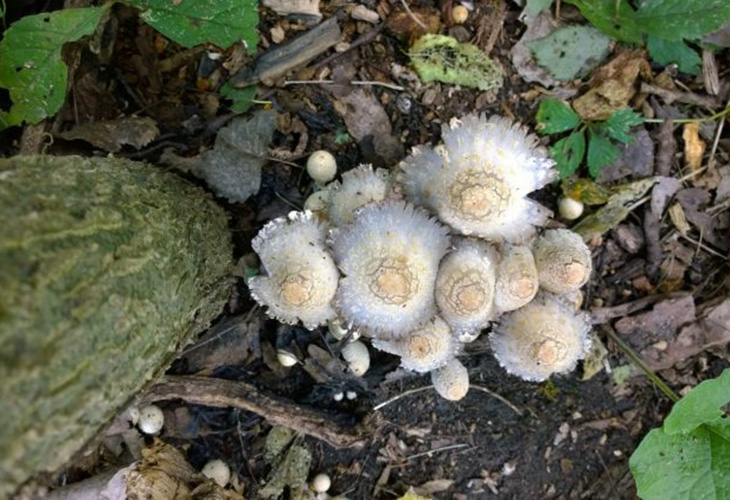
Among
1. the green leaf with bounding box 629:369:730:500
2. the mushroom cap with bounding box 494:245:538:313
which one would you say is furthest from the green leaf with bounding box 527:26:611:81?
the green leaf with bounding box 629:369:730:500

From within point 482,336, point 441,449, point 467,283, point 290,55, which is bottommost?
point 441,449

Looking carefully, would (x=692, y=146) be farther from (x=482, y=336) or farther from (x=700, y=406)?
(x=482, y=336)

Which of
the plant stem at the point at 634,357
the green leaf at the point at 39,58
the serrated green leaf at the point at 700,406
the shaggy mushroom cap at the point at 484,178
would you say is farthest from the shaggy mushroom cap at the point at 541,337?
the green leaf at the point at 39,58

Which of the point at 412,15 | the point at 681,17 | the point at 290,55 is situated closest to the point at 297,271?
the point at 290,55

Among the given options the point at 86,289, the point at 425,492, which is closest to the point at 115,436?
the point at 425,492

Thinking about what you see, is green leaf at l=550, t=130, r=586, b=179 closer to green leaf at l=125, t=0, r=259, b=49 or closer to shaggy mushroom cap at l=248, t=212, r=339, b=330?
shaggy mushroom cap at l=248, t=212, r=339, b=330

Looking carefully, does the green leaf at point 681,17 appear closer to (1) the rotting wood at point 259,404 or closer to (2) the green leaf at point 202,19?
(2) the green leaf at point 202,19

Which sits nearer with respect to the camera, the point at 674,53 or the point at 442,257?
the point at 442,257
